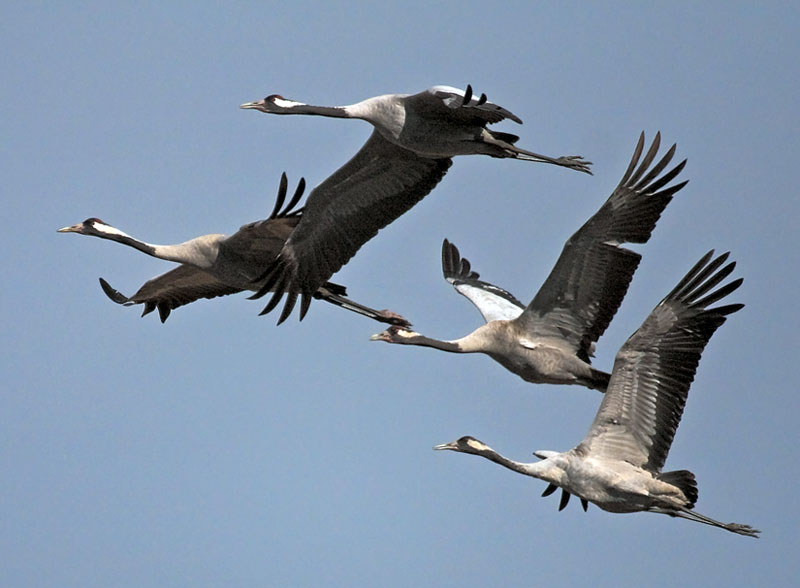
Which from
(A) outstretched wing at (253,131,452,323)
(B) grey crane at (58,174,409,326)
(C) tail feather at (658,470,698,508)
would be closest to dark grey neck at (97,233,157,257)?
(B) grey crane at (58,174,409,326)

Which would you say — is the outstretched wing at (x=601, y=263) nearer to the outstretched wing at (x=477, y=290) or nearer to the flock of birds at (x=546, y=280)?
the flock of birds at (x=546, y=280)

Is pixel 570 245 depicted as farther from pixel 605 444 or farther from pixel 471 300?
pixel 471 300

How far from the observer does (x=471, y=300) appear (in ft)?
49.1

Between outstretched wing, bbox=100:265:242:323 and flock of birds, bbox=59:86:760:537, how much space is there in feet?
2.87

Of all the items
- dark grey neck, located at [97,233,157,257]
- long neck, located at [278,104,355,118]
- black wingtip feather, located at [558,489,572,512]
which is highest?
long neck, located at [278,104,355,118]

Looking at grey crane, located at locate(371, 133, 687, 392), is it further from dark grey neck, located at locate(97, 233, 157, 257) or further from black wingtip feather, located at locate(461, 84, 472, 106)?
dark grey neck, located at locate(97, 233, 157, 257)

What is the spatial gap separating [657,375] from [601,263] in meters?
1.03

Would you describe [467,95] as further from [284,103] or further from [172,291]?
[172,291]

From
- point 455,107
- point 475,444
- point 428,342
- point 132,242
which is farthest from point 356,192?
point 475,444

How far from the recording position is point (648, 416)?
12.1m

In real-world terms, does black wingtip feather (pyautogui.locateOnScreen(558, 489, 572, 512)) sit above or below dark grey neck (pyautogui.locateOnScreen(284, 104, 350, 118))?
below

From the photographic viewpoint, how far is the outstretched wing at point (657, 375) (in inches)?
473

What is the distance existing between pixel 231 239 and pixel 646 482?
13.0 ft

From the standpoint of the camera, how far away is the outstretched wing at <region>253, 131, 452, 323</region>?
13047mm
